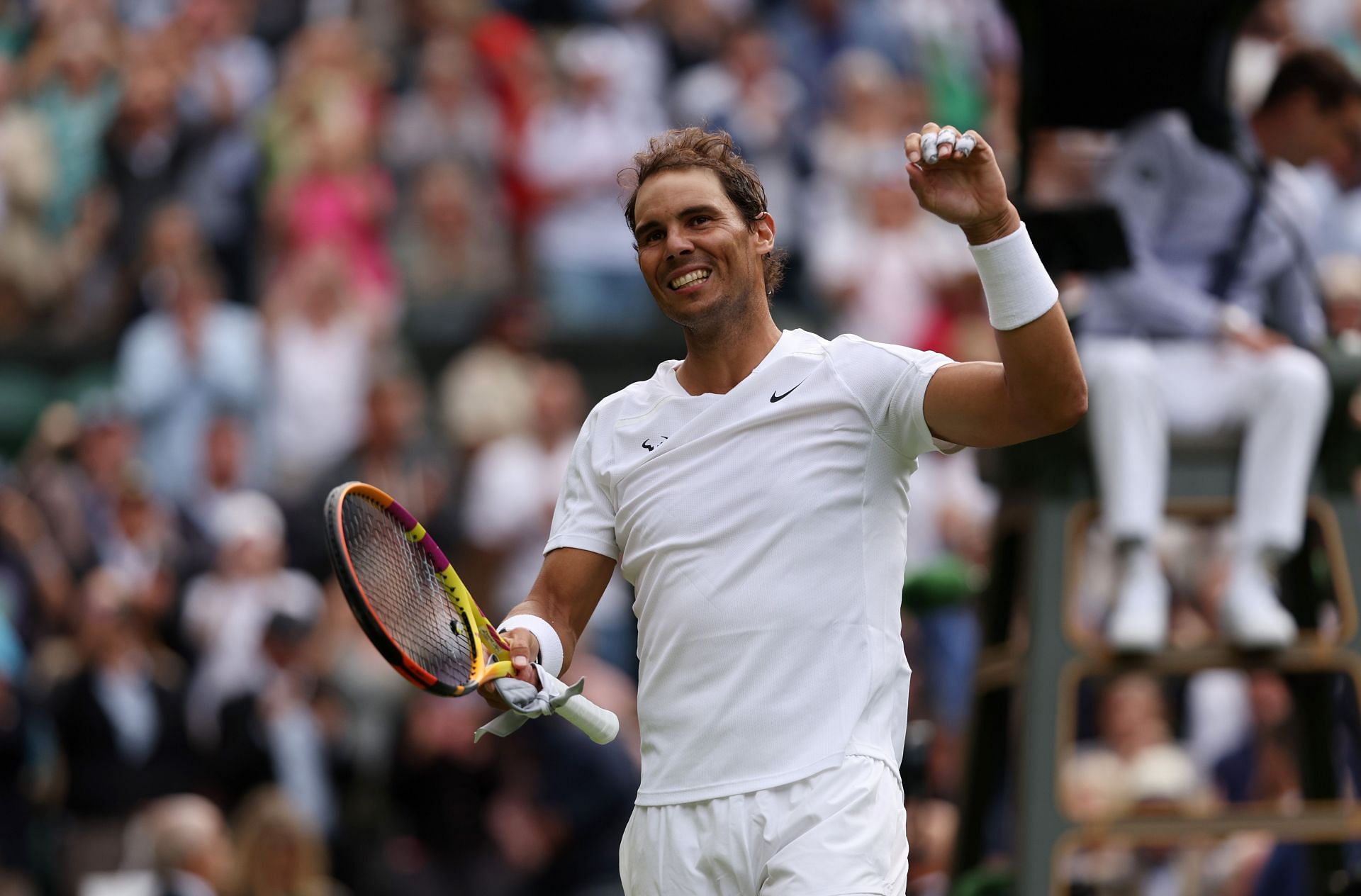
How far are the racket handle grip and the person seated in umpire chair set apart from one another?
2.65 m

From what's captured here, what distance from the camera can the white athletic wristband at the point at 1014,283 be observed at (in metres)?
3.38

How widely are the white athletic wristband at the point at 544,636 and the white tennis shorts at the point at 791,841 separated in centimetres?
38

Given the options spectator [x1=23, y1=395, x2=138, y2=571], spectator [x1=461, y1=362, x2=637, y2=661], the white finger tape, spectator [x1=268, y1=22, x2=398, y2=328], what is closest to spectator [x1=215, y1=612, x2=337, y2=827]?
spectator [x1=461, y1=362, x2=637, y2=661]

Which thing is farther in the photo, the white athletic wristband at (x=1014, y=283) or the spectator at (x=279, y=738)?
the spectator at (x=279, y=738)

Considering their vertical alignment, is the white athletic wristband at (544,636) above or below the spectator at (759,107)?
below

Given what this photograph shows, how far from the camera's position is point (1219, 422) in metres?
6.23

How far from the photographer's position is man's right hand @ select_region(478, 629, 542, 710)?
371 centimetres

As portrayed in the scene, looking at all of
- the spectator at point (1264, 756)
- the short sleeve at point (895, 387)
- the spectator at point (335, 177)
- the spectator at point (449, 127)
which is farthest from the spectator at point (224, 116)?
the short sleeve at point (895, 387)

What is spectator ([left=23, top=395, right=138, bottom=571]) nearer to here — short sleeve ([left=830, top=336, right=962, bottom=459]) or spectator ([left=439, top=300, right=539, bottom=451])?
spectator ([left=439, top=300, right=539, bottom=451])

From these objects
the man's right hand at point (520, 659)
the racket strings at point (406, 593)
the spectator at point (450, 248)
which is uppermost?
the spectator at point (450, 248)

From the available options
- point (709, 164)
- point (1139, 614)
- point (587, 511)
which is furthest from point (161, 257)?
point (709, 164)

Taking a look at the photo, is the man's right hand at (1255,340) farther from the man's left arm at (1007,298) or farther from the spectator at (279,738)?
the spectator at (279,738)

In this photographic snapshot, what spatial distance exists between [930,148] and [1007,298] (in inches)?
11.3

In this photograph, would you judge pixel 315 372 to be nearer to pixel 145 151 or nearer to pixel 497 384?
pixel 497 384
